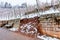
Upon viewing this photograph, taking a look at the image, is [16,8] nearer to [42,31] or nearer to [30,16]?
[30,16]

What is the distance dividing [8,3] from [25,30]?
324mm

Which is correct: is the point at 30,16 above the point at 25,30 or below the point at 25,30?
above

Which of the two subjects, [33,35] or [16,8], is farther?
[16,8]

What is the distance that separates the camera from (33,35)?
1.10 m

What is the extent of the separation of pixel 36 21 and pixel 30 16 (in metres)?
0.07

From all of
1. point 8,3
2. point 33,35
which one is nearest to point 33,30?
point 33,35

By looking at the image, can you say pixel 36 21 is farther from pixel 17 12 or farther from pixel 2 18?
pixel 2 18

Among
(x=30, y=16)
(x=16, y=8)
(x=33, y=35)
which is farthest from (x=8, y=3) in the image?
(x=33, y=35)

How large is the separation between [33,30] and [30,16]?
120 millimetres

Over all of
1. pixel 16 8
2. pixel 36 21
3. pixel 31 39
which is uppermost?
pixel 16 8

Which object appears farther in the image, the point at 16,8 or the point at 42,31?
the point at 16,8

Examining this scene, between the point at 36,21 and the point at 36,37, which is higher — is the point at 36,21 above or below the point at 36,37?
above

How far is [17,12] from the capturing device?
3.94 feet

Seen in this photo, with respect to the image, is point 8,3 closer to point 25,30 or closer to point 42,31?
point 25,30
